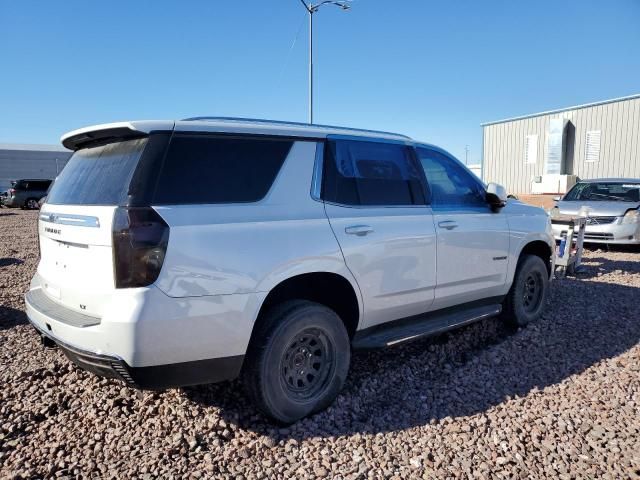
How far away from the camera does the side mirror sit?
14.4 ft

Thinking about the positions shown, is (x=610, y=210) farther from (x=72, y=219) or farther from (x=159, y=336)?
(x=72, y=219)

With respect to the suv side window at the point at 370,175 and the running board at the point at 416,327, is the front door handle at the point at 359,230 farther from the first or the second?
the running board at the point at 416,327

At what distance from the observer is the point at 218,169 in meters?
2.82

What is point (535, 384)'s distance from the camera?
3.64 metres

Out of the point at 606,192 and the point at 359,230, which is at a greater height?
the point at 606,192

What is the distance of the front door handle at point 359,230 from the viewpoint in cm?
323

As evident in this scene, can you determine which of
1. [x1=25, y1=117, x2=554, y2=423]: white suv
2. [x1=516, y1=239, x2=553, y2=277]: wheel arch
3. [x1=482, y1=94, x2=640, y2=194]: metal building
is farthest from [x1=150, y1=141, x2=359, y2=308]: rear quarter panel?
[x1=482, y1=94, x2=640, y2=194]: metal building

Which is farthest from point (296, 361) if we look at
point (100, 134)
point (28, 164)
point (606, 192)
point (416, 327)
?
point (28, 164)

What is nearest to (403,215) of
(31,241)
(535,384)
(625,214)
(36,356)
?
(535,384)

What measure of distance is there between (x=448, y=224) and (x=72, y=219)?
2.73 m

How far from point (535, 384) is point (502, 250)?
1334mm

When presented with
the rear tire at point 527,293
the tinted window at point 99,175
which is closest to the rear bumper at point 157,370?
the tinted window at point 99,175

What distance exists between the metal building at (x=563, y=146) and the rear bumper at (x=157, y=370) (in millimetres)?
23613

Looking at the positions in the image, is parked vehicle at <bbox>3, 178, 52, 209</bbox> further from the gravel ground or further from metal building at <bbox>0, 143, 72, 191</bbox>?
the gravel ground
